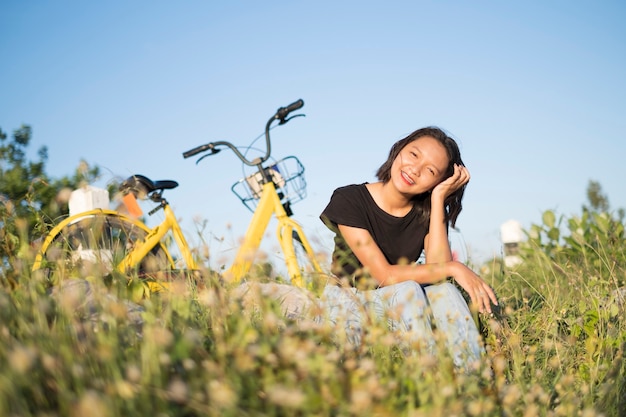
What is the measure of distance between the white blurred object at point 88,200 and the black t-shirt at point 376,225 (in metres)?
3.03

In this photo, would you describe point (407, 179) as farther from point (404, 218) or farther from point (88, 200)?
point (88, 200)

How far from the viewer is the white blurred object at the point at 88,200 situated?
5613 millimetres

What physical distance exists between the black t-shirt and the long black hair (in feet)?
0.23

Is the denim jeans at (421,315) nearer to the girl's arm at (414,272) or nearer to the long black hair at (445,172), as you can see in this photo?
the girl's arm at (414,272)

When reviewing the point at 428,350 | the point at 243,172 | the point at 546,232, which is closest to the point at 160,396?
the point at 428,350

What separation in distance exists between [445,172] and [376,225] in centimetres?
50

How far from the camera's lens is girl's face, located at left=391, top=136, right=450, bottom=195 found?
11.0 ft

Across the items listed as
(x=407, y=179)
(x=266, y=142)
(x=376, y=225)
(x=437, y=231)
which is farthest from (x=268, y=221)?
(x=437, y=231)

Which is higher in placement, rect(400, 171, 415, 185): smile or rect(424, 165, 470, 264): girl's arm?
rect(400, 171, 415, 185): smile

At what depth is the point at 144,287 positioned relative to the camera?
247 centimetres

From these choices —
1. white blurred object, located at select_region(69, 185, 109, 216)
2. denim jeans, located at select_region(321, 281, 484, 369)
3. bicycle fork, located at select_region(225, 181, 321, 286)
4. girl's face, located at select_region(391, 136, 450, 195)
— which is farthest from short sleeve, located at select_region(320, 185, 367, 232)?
white blurred object, located at select_region(69, 185, 109, 216)

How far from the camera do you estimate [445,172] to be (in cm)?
347

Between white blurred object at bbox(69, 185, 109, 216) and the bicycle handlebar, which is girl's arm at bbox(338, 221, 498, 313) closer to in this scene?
the bicycle handlebar

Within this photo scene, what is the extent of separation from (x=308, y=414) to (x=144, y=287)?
1.32 metres
